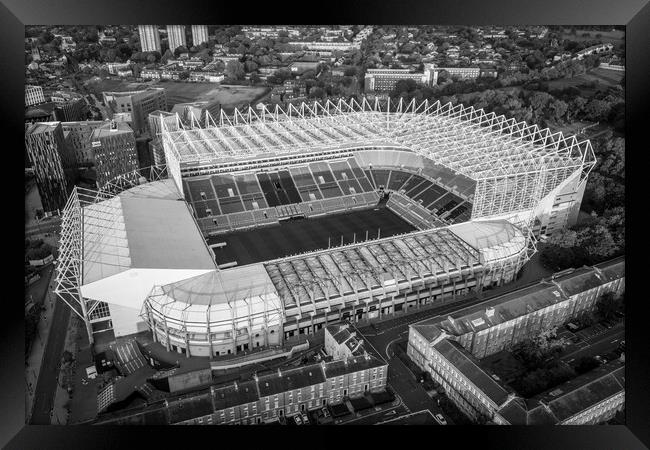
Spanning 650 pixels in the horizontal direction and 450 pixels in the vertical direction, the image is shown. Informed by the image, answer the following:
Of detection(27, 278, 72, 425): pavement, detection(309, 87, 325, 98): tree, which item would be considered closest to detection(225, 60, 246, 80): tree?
detection(309, 87, 325, 98): tree

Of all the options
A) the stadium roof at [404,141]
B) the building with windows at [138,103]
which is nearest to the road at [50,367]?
the stadium roof at [404,141]

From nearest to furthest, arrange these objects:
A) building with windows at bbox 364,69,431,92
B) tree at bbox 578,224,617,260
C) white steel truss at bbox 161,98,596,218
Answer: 1. tree at bbox 578,224,617,260
2. white steel truss at bbox 161,98,596,218
3. building with windows at bbox 364,69,431,92

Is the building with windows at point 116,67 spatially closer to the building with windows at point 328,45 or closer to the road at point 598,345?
the building with windows at point 328,45

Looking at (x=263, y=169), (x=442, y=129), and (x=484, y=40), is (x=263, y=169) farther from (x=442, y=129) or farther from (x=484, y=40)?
(x=484, y=40)

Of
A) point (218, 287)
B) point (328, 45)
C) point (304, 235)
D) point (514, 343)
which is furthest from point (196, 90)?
point (514, 343)

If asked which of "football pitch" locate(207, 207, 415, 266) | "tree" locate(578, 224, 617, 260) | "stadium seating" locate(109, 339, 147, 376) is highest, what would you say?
"tree" locate(578, 224, 617, 260)

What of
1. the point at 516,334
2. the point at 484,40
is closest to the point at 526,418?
the point at 516,334

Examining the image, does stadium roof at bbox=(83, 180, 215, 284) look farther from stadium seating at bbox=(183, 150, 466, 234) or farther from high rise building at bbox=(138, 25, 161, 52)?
high rise building at bbox=(138, 25, 161, 52)

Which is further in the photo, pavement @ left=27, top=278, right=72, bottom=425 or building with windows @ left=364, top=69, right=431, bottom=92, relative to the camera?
building with windows @ left=364, top=69, right=431, bottom=92
